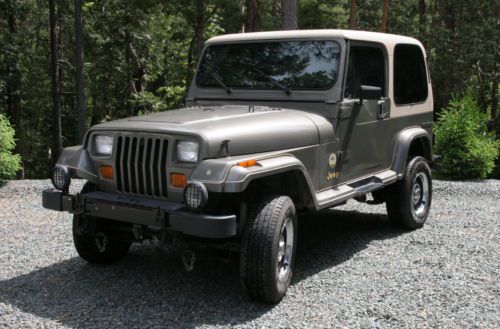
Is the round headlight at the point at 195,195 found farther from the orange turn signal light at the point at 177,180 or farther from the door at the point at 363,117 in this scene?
the door at the point at 363,117

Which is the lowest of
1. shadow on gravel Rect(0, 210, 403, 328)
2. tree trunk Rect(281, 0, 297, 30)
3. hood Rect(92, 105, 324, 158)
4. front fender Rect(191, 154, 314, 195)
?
shadow on gravel Rect(0, 210, 403, 328)

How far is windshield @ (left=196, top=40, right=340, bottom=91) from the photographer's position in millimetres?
5293

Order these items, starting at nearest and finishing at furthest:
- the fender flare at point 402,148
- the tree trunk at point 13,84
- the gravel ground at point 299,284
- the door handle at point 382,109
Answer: the gravel ground at point 299,284 < the door handle at point 382,109 < the fender flare at point 402,148 < the tree trunk at point 13,84

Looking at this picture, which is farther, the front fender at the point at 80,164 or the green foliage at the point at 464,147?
the green foliage at the point at 464,147

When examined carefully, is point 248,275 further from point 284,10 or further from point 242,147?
point 284,10

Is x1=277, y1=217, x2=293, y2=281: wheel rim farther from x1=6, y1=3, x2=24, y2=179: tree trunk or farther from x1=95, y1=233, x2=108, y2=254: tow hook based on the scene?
x1=6, y1=3, x2=24, y2=179: tree trunk

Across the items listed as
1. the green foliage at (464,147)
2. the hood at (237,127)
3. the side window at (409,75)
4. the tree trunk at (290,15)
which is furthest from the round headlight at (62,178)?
the green foliage at (464,147)

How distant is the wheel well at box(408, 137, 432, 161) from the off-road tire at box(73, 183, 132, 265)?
11.8 ft

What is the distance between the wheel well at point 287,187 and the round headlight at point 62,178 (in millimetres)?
1445

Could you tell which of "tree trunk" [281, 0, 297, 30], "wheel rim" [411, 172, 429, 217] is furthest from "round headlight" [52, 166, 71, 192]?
"tree trunk" [281, 0, 297, 30]

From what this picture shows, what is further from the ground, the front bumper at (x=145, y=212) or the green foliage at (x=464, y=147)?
the front bumper at (x=145, y=212)

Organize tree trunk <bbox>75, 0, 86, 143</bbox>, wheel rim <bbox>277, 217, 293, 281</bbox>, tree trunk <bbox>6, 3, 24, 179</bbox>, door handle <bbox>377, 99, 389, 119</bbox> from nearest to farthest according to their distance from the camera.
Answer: wheel rim <bbox>277, 217, 293, 281</bbox>, door handle <bbox>377, 99, 389, 119</bbox>, tree trunk <bbox>75, 0, 86, 143</bbox>, tree trunk <bbox>6, 3, 24, 179</bbox>

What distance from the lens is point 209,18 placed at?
22359mm

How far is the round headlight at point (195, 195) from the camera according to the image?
3783mm
